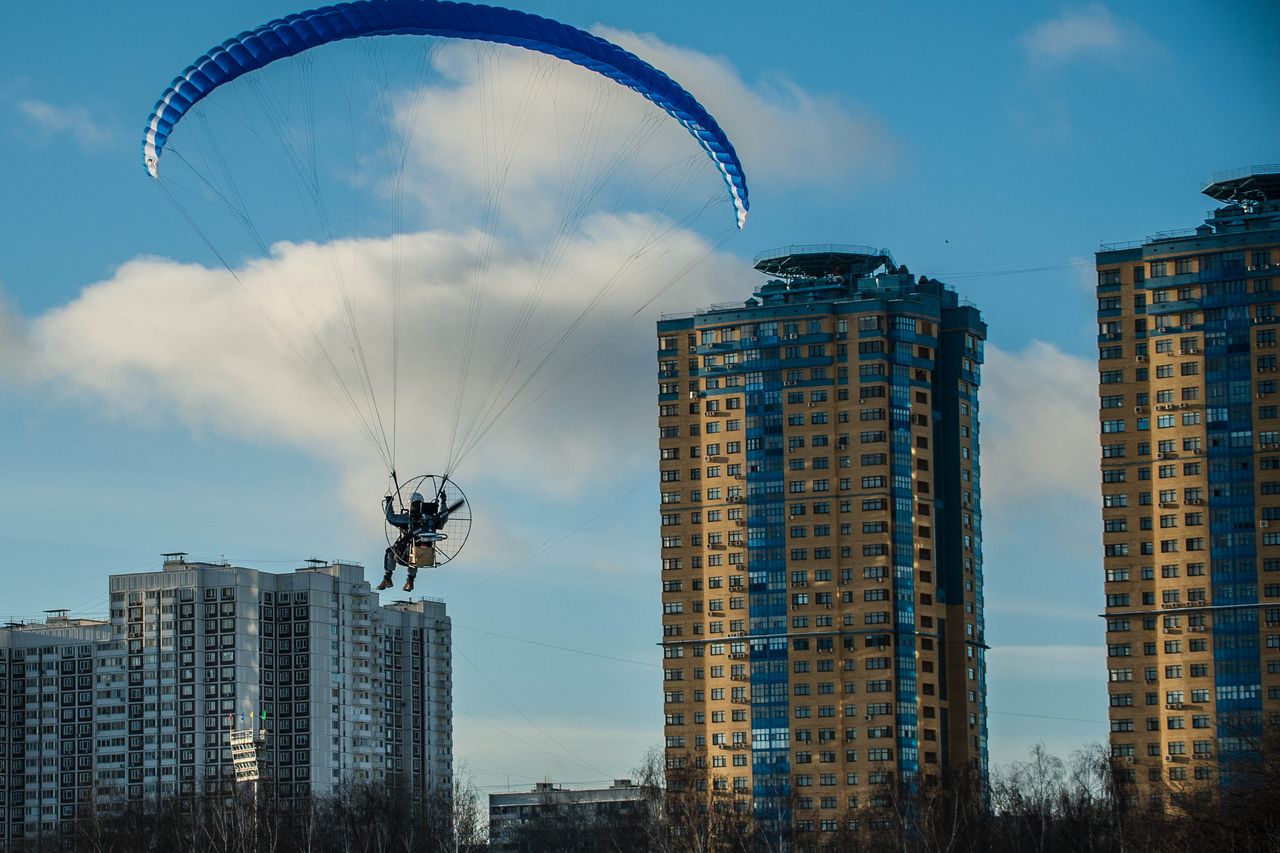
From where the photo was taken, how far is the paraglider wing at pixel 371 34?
45.1 meters

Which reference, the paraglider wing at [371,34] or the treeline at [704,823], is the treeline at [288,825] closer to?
the treeline at [704,823]

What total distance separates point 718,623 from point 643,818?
37.4 feet

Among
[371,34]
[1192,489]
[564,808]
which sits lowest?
[564,808]

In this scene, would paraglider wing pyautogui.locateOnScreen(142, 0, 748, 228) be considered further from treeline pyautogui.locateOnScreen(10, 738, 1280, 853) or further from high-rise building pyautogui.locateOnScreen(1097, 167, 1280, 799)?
high-rise building pyautogui.locateOnScreen(1097, 167, 1280, 799)

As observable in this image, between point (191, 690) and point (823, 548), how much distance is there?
44.9 metres

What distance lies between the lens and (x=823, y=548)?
10300 centimetres

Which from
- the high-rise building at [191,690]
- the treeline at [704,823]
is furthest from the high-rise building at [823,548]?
the high-rise building at [191,690]

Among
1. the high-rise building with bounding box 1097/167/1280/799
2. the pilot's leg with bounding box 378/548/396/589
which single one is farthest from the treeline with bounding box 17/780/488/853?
the pilot's leg with bounding box 378/548/396/589

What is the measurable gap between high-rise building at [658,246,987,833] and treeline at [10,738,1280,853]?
311 centimetres

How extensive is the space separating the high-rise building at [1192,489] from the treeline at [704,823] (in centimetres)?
348

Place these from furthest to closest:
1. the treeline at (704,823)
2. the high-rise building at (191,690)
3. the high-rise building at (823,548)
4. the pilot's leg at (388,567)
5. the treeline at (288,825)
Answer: the high-rise building at (191,690), the high-rise building at (823,548), the treeline at (288,825), the treeline at (704,823), the pilot's leg at (388,567)

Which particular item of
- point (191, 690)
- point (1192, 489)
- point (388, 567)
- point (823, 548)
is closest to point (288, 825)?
point (191, 690)

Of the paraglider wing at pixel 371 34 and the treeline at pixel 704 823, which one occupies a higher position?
the paraglider wing at pixel 371 34

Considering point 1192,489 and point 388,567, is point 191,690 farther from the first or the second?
point 388,567
